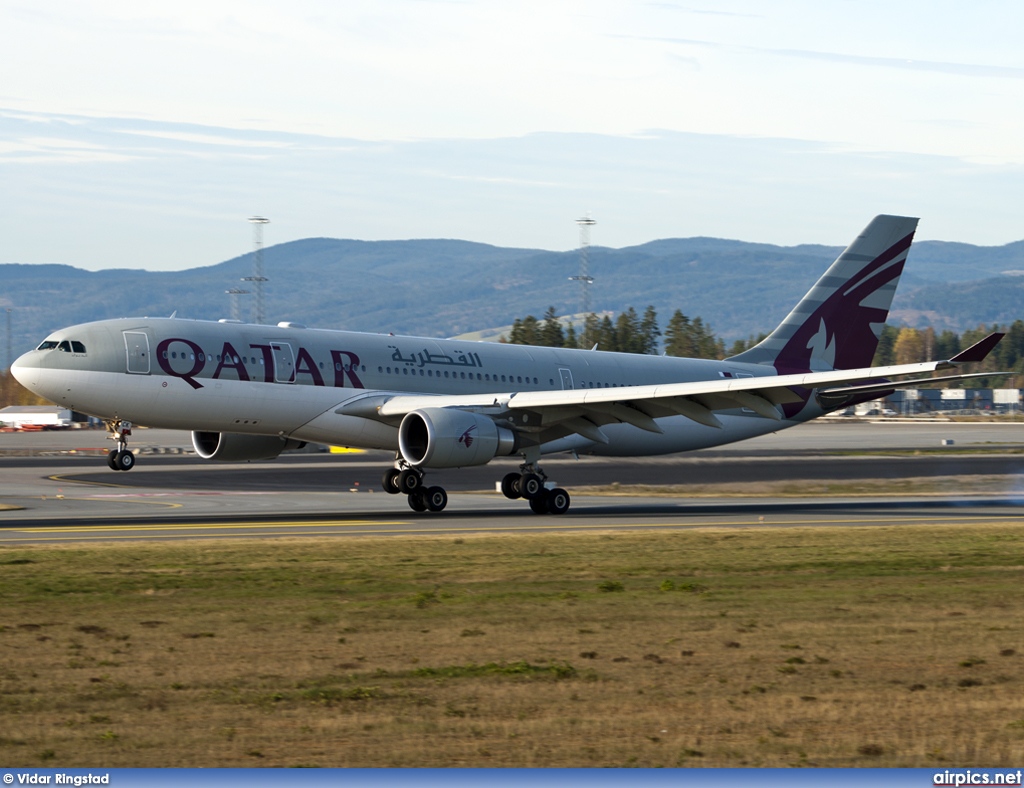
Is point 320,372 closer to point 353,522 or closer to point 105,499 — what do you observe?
point 353,522

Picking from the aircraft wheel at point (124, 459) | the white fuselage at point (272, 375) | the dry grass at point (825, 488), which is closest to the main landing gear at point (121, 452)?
the aircraft wheel at point (124, 459)

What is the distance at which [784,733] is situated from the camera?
10.4 metres

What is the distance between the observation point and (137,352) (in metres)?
33.1

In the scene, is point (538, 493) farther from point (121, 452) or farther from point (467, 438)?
point (121, 452)

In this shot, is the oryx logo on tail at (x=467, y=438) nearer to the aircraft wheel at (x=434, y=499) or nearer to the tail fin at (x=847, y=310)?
the aircraft wheel at (x=434, y=499)

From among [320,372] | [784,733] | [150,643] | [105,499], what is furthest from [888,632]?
[105,499]

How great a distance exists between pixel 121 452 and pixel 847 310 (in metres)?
25.8

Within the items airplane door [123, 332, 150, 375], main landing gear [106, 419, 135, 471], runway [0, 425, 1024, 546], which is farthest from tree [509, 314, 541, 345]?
airplane door [123, 332, 150, 375]

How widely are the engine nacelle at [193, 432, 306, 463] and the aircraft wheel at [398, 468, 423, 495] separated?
3856 mm

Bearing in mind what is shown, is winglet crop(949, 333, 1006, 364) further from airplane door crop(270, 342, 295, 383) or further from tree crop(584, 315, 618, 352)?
tree crop(584, 315, 618, 352)

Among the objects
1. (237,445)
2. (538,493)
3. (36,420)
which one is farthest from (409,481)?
(36,420)

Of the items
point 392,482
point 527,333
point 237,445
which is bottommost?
point 392,482

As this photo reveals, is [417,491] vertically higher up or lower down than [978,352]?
lower down

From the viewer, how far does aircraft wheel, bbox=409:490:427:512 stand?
117 ft
